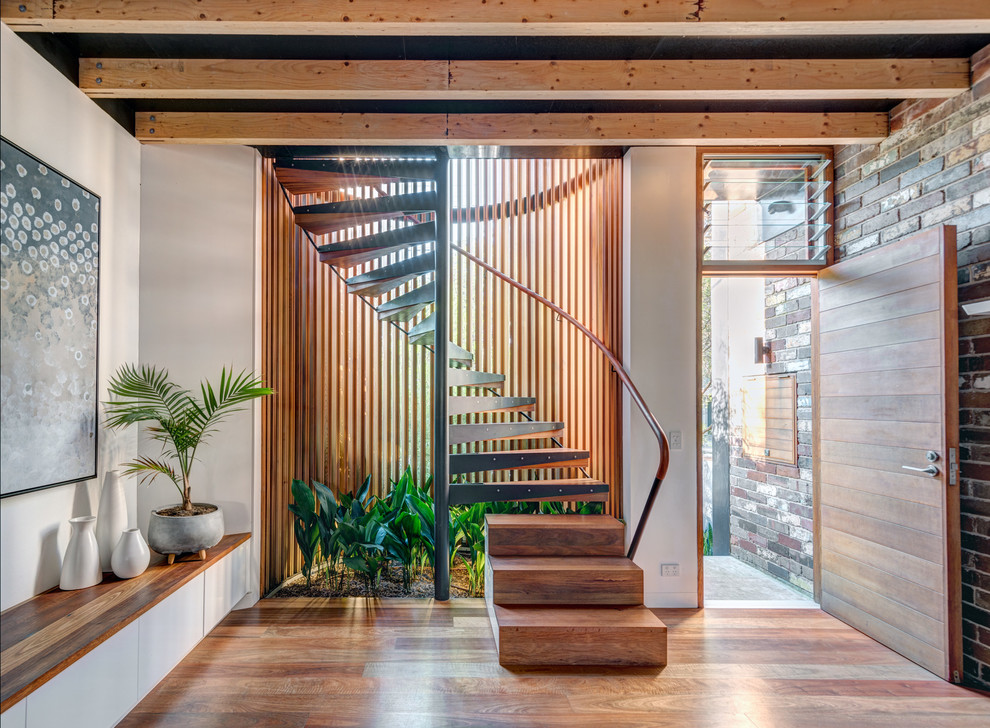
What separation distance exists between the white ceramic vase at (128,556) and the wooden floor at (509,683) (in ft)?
1.64

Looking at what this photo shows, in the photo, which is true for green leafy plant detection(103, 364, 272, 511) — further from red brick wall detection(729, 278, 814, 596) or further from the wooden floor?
red brick wall detection(729, 278, 814, 596)

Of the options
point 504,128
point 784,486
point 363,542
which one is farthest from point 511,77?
point 784,486

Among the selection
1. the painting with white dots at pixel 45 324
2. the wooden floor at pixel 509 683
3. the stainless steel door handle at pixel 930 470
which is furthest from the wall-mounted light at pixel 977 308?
the painting with white dots at pixel 45 324

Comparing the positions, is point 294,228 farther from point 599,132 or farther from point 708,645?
point 708,645

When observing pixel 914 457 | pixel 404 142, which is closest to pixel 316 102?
pixel 404 142

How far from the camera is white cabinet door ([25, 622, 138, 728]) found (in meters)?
1.71

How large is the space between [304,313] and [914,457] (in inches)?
140

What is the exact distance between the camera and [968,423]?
8.19ft

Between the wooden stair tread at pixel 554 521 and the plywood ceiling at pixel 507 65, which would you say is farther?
the wooden stair tread at pixel 554 521

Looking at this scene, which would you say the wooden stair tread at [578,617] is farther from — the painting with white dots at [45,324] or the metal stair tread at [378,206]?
the metal stair tread at [378,206]

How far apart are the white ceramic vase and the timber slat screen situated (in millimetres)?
1175

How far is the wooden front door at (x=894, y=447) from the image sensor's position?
2459mm

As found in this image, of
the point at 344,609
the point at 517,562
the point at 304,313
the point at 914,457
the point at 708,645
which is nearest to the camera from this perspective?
the point at 914,457

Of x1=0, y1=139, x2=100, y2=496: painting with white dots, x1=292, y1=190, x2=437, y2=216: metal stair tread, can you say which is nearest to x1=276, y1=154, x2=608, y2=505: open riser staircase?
x1=292, y1=190, x2=437, y2=216: metal stair tread
